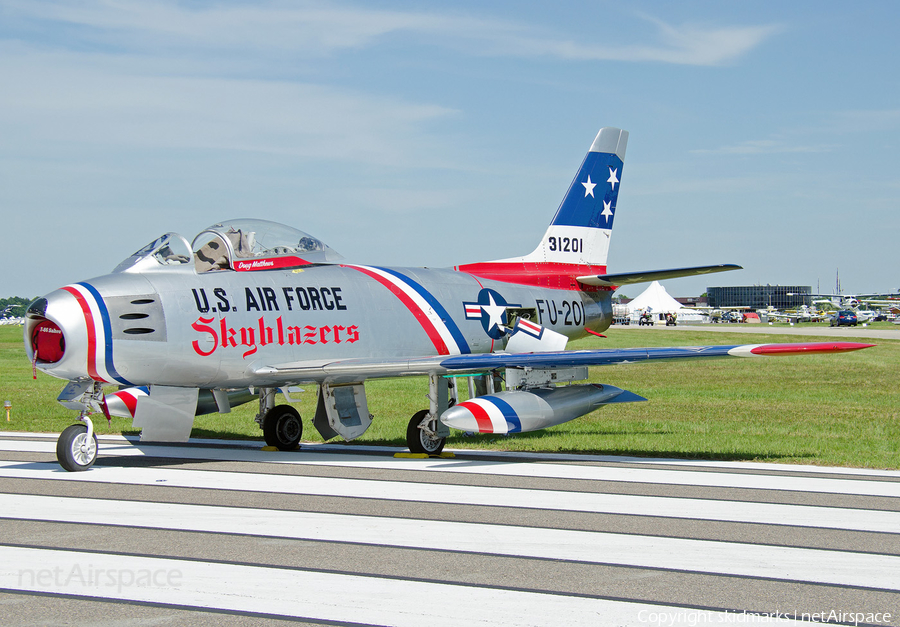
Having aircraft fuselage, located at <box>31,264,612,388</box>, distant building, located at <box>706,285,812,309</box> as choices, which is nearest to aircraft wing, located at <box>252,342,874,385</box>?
aircraft fuselage, located at <box>31,264,612,388</box>

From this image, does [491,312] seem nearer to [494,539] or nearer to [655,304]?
[494,539]

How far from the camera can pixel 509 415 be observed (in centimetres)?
1094

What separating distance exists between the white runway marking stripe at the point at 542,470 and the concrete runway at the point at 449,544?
6cm

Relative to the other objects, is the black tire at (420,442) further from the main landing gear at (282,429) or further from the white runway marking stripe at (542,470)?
the main landing gear at (282,429)

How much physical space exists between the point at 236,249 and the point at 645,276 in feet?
24.6

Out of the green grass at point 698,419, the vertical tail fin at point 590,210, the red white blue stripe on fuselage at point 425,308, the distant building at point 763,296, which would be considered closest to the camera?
the green grass at point 698,419

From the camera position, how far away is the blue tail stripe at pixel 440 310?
1388 cm

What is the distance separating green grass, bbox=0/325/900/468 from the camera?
12.1 metres

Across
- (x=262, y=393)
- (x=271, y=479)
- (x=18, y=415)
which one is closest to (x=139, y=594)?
(x=271, y=479)

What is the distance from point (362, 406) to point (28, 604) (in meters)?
7.57

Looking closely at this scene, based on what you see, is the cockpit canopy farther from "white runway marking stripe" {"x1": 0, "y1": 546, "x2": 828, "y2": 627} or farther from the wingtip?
the wingtip

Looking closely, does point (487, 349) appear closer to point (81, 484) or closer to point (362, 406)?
point (362, 406)

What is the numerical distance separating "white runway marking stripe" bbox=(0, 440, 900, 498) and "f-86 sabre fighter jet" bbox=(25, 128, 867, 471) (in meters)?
0.56

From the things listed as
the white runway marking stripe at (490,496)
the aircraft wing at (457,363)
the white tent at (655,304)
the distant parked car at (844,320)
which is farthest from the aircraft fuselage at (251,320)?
the white tent at (655,304)
